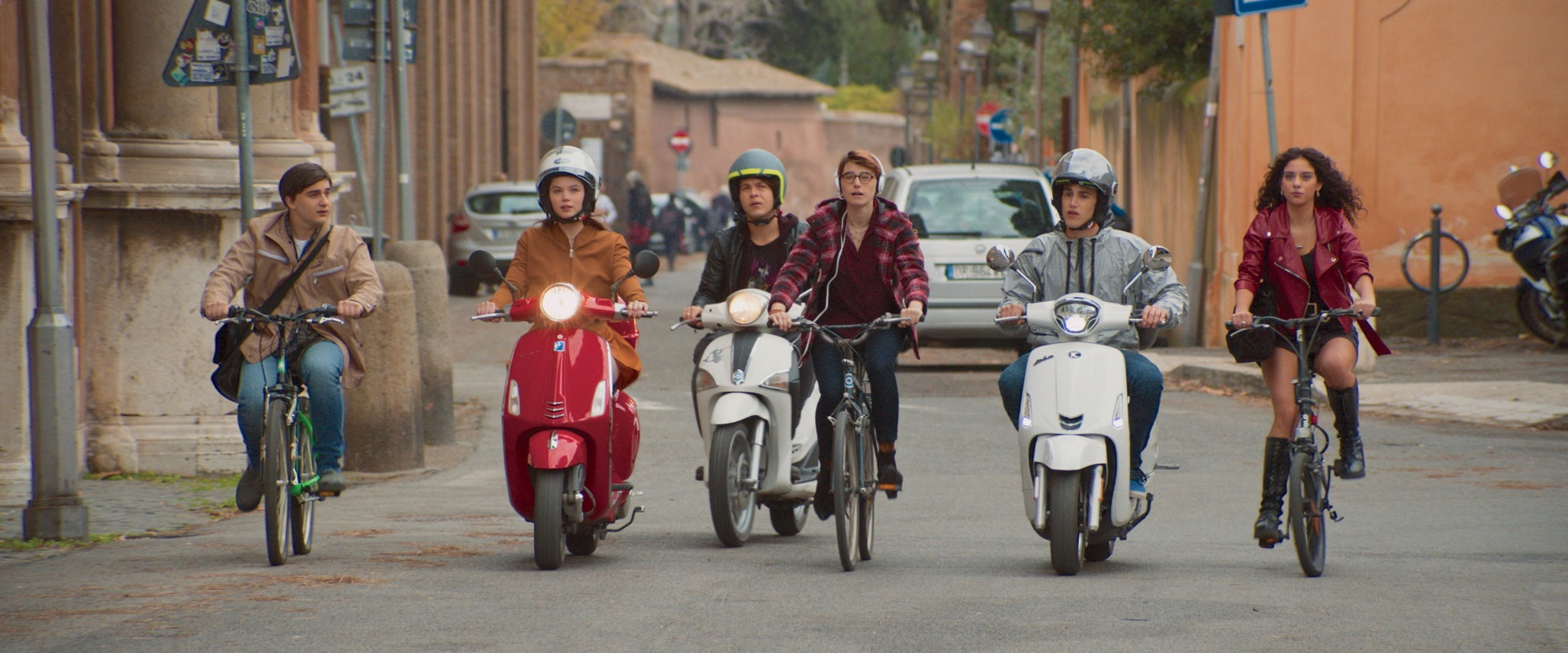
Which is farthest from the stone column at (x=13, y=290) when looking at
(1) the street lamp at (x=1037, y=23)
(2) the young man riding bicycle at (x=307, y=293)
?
(1) the street lamp at (x=1037, y=23)

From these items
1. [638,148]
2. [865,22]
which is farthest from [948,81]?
[865,22]

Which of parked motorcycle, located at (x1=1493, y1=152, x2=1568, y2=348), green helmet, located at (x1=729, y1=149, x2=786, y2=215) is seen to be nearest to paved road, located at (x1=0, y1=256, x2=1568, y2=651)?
green helmet, located at (x1=729, y1=149, x2=786, y2=215)

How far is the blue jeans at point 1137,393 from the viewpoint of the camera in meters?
6.67

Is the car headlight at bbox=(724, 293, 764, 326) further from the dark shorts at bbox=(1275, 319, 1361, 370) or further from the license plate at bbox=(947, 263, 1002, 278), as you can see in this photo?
the license plate at bbox=(947, 263, 1002, 278)

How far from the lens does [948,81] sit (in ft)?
231

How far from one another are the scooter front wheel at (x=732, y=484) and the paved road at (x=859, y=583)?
11 centimetres

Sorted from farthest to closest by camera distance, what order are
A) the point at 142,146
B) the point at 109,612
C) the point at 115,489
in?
the point at 142,146 → the point at 115,489 → the point at 109,612

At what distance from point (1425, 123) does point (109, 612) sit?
13.7 meters

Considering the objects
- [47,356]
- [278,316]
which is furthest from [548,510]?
[47,356]

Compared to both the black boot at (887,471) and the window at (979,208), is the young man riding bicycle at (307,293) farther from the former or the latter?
the window at (979,208)

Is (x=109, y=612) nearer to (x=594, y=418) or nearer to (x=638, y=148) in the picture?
(x=594, y=418)

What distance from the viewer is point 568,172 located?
23.6 feet

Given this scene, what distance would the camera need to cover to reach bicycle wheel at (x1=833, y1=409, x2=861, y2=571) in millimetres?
6707

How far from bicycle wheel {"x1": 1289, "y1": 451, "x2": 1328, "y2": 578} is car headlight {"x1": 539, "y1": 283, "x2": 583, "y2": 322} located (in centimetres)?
254
